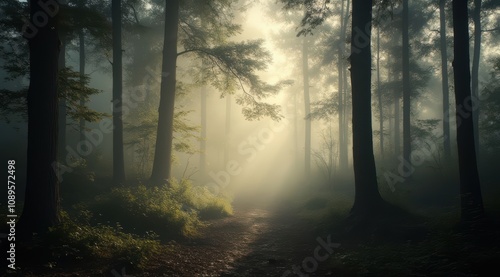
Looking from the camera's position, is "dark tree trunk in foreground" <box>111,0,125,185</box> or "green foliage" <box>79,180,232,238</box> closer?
"green foliage" <box>79,180,232,238</box>

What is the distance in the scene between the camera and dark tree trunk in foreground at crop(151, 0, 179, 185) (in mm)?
14000

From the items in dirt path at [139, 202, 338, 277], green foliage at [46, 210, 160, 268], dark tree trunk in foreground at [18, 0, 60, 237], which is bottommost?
dirt path at [139, 202, 338, 277]

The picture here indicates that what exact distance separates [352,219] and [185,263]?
16.9 feet

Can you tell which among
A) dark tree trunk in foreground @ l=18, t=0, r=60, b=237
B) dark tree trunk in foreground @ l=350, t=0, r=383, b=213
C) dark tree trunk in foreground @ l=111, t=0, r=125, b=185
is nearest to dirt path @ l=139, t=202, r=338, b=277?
dark tree trunk in foreground @ l=350, t=0, r=383, b=213

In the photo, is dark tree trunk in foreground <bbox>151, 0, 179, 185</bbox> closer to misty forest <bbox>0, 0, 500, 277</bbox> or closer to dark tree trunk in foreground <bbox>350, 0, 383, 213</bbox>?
misty forest <bbox>0, 0, 500, 277</bbox>

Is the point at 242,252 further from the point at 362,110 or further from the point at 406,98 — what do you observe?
the point at 406,98

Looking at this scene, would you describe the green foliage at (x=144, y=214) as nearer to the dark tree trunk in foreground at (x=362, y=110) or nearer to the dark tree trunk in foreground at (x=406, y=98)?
the dark tree trunk in foreground at (x=362, y=110)

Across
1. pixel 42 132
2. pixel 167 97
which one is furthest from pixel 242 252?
pixel 167 97

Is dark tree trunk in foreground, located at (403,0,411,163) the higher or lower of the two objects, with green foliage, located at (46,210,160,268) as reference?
higher

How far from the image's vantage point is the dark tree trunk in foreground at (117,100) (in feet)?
49.3

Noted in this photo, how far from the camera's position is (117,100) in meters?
15.4

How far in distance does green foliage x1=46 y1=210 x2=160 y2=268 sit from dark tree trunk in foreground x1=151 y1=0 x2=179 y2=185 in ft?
22.3

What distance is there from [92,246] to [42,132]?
2.87 meters

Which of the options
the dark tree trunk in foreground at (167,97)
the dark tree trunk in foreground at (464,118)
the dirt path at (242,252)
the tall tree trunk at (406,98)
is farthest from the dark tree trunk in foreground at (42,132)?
the tall tree trunk at (406,98)
